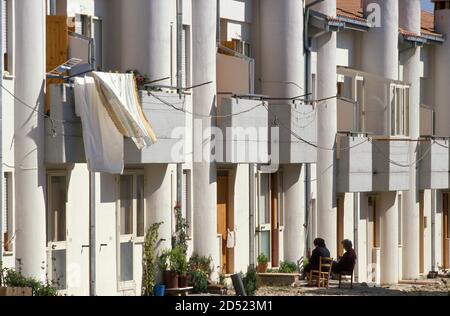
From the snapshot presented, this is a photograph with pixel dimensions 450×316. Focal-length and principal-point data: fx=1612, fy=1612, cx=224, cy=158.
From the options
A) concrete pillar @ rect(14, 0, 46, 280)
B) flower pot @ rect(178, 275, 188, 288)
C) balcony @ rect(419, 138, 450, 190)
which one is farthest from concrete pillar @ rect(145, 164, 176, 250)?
balcony @ rect(419, 138, 450, 190)

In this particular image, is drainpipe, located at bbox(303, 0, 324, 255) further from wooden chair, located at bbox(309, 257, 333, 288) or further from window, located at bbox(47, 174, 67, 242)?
window, located at bbox(47, 174, 67, 242)

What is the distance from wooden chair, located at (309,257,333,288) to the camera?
37500 millimetres

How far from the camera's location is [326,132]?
43156 mm

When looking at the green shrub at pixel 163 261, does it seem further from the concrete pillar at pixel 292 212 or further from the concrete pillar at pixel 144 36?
the concrete pillar at pixel 292 212

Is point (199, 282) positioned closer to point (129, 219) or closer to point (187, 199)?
point (129, 219)

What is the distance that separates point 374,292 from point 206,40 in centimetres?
680

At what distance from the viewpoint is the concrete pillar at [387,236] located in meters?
48.0

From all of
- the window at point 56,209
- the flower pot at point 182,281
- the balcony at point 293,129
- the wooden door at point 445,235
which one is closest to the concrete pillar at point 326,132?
the balcony at point 293,129

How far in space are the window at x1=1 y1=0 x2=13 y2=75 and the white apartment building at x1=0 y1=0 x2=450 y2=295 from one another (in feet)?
0.09

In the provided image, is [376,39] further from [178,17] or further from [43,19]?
[43,19]

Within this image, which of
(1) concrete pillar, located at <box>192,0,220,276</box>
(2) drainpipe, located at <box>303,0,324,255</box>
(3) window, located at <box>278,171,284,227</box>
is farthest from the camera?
(2) drainpipe, located at <box>303,0,324,255</box>

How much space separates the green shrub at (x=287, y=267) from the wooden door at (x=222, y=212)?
1818 mm

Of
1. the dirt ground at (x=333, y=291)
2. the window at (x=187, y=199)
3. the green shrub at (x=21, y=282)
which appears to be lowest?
the dirt ground at (x=333, y=291)
